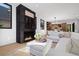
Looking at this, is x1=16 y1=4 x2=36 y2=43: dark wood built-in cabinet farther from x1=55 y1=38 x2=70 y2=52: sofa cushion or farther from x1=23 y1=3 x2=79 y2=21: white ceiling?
x1=55 y1=38 x2=70 y2=52: sofa cushion

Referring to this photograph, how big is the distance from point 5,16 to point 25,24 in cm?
48

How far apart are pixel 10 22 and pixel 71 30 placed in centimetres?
127

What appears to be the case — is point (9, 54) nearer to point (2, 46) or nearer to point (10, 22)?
point (2, 46)

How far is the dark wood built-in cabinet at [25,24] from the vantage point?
212 cm

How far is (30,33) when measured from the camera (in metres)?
2.18

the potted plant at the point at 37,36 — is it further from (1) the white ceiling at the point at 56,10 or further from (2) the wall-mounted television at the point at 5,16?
(2) the wall-mounted television at the point at 5,16

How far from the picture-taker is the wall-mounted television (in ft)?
6.20

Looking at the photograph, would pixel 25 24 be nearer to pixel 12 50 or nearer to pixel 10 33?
pixel 10 33

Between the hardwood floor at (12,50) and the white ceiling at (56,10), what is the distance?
77 centimetres

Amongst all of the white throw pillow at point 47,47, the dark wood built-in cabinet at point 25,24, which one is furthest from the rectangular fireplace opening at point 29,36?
the white throw pillow at point 47,47

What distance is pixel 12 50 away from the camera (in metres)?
1.97

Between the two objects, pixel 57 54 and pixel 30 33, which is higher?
pixel 30 33

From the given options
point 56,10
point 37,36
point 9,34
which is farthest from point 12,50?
point 56,10

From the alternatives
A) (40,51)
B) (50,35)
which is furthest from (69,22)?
(40,51)
